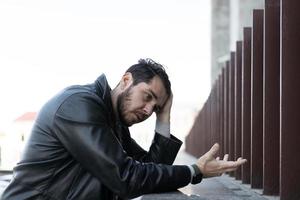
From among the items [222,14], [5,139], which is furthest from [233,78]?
[222,14]

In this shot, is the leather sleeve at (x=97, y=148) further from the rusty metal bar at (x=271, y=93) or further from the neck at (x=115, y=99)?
the rusty metal bar at (x=271, y=93)

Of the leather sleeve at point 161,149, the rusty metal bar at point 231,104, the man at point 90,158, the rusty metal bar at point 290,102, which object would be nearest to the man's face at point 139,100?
the man at point 90,158

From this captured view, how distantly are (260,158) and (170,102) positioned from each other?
1.20 metres

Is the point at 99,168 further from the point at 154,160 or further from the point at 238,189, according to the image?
the point at 238,189

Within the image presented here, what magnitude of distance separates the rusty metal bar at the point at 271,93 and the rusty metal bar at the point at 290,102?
0.47m

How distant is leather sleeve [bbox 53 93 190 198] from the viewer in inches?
106

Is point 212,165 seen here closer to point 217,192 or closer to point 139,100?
point 139,100

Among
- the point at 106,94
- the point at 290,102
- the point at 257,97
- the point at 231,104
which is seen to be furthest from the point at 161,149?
the point at 231,104

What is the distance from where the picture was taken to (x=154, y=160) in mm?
3535

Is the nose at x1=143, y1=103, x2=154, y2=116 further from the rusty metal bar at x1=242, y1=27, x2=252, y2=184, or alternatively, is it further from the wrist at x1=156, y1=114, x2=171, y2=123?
the rusty metal bar at x1=242, y1=27, x2=252, y2=184

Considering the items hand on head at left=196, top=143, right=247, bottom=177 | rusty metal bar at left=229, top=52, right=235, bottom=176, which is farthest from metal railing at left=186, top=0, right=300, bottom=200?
hand on head at left=196, top=143, right=247, bottom=177

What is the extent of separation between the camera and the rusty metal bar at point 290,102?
3389mm

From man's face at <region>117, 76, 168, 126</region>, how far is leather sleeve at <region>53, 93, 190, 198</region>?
269 millimetres

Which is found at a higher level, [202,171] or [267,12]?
[267,12]
